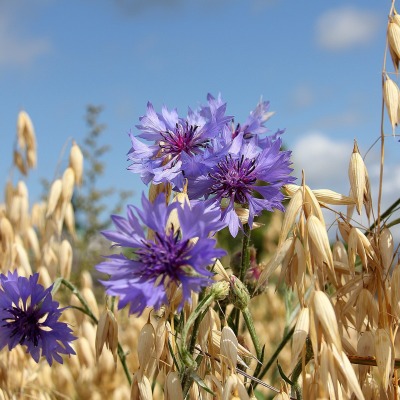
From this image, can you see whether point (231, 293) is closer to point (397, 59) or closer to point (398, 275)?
point (398, 275)

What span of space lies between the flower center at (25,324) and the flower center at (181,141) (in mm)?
251

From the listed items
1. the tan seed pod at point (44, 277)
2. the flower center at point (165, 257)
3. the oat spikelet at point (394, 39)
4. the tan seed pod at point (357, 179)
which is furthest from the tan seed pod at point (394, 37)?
the tan seed pod at point (44, 277)

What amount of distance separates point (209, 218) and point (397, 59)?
0.35 metres

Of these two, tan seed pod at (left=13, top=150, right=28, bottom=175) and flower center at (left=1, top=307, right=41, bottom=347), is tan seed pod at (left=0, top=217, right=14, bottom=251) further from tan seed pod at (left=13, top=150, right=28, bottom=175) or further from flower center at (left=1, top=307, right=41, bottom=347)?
flower center at (left=1, top=307, right=41, bottom=347)

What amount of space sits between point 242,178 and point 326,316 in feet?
0.67

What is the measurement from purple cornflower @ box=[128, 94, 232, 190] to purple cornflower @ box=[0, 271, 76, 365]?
0.63 ft

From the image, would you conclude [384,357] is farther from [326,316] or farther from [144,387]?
[144,387]

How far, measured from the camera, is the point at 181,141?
0.78 meters

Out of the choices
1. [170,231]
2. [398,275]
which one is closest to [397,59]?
[398,275]

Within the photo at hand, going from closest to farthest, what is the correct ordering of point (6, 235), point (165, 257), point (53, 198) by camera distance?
point (165, 257)
point (53, 198)
point (6, 235)

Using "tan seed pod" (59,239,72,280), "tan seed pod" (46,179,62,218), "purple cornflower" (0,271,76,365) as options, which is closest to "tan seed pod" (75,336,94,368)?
"tan seed pod" (59,239,72,280)

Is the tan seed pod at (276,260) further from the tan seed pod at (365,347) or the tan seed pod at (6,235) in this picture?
the tan seed pod at (6,235)

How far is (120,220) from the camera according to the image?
1.86 feet

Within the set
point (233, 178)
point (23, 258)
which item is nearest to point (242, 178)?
point (233, 178)
